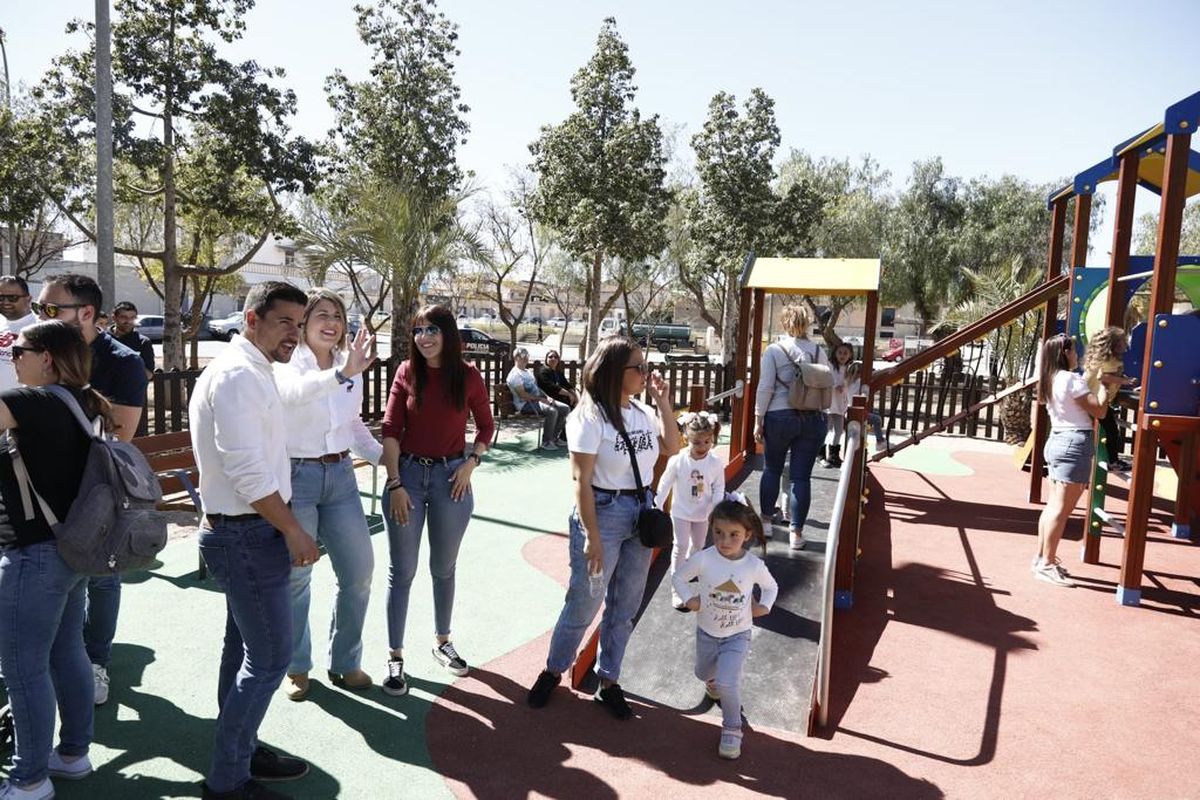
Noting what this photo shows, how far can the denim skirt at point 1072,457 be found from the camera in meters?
5.64

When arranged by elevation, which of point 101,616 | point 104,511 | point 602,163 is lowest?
point 101,616

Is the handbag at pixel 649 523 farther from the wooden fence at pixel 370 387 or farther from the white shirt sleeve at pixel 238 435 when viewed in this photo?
the wooden fence at pixel 370 387

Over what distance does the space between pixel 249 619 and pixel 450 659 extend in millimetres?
1633

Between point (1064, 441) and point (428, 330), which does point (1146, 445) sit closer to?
point (1064, 441)

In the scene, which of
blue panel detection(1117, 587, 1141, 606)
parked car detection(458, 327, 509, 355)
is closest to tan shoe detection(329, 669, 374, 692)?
blue panel detection(1117, 587, 1141, 606)

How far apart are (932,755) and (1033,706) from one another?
0.90 meters

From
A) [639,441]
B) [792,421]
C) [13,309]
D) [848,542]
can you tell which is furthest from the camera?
[792,421]

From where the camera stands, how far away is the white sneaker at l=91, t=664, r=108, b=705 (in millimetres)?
3475

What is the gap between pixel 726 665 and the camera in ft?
11.0

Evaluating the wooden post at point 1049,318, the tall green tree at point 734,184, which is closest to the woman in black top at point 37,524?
the wooden post at point 1049,318

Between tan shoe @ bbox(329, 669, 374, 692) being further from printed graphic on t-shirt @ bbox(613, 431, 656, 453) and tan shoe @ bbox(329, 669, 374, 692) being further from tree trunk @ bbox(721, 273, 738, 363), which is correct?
tree trunk @ bbox(721, 273, 738, 363)

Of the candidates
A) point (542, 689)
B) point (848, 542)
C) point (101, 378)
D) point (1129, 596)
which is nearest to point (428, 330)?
point (101, 378)

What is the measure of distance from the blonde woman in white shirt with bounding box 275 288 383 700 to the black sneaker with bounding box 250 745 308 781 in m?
0.38

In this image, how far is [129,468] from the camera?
2.65 metres
